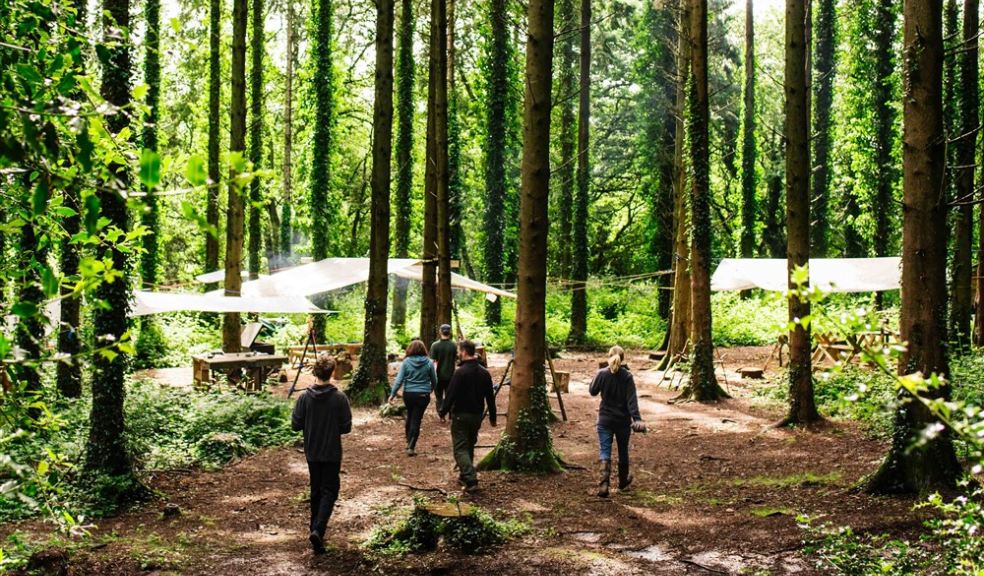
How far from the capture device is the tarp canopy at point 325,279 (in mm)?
17359

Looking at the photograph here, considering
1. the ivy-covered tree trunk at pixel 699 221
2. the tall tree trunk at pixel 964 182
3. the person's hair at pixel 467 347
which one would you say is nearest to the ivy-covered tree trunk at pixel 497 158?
the ivy-covered tree trunk at pixel 699 221

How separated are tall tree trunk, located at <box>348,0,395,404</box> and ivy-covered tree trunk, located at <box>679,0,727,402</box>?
540cm

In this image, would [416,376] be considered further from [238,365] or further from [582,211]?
[582,211]

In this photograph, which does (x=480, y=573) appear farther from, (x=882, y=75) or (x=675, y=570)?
(x=882, y=75)

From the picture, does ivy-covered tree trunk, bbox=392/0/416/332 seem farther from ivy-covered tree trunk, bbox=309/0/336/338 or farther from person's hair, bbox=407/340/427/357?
person's hair, bbox=407/340/427/357

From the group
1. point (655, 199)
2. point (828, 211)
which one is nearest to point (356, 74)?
point (655, 199)

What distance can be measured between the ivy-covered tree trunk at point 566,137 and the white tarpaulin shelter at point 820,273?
7.55 meters

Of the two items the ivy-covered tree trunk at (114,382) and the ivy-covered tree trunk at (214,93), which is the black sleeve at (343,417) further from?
the ivy-covered tree trunk at (214,93)

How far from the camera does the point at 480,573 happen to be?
6.06m

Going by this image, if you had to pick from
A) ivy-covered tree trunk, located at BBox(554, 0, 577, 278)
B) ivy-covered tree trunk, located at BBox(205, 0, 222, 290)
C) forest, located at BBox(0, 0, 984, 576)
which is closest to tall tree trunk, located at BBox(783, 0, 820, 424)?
forest, located at BBox(0, 0, 984, 576)

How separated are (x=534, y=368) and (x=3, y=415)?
7.25 meters

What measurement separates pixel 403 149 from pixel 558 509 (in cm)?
1934

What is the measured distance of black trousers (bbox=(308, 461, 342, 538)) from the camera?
668 centimetres

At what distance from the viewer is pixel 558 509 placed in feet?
25.8
